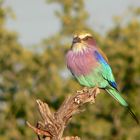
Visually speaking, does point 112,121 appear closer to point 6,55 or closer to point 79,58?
point 6,55

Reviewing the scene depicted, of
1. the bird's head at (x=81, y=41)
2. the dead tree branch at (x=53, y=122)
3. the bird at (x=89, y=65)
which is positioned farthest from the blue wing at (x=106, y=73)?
the dead tree branch at (x=53, y=122)

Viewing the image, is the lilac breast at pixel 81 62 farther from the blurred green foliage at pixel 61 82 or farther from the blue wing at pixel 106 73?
the blurred green foliage at pixel 61 82

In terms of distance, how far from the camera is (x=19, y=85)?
27.3 m

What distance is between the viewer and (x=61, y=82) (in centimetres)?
2700

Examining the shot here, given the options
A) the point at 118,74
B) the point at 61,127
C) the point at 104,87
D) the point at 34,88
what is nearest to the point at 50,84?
the point at 34,88

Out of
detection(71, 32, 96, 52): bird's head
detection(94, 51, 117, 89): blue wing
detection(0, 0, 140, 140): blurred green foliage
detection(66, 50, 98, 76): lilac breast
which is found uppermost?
detection(71, 32, 96, 52): bird's head

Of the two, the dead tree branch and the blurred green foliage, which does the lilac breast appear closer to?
the dead tree branch

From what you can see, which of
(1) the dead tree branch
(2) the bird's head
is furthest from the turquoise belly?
(1) the dead tree branch

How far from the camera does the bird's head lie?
10328mm

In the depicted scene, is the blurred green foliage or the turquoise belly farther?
the blurred green foliage

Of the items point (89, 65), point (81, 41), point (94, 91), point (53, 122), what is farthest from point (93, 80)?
point (53, 122)

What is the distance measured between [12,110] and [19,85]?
1.14 m

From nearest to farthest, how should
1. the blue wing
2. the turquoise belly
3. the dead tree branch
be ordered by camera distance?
the dead tree branch
the turquoise belly
the blue wing

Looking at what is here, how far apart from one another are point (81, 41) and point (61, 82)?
16.6 meters
